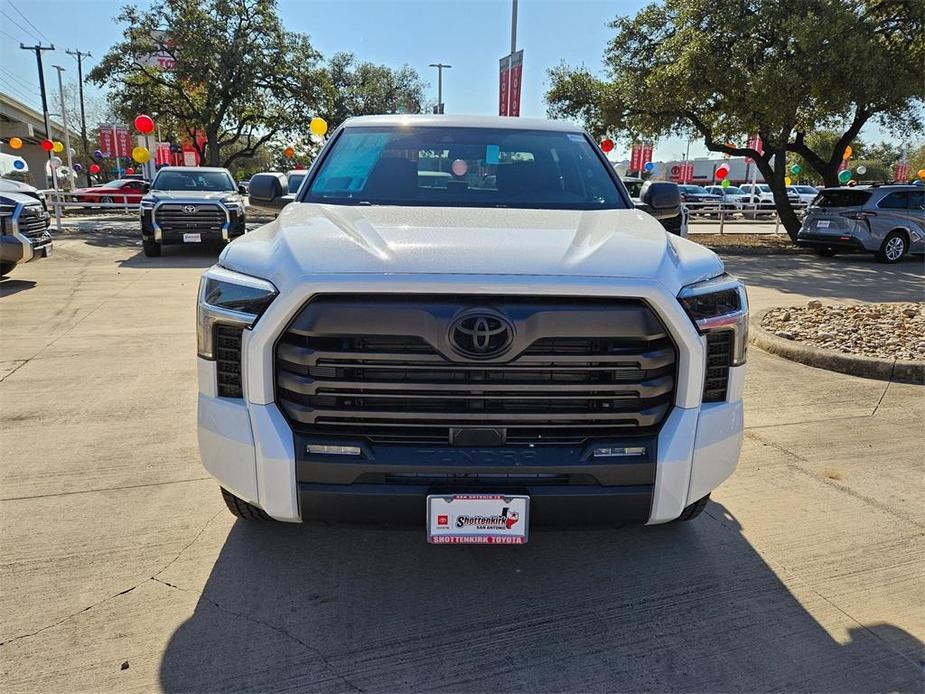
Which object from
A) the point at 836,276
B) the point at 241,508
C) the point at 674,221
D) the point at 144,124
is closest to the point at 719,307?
the point at 241,508

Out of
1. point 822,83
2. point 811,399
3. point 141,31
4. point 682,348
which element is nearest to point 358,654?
point 682,348

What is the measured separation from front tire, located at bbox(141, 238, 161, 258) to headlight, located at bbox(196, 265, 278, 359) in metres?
11.7

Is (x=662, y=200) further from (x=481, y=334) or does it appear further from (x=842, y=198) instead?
(x=842, y=198)

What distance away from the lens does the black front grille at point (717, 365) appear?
2373 mm

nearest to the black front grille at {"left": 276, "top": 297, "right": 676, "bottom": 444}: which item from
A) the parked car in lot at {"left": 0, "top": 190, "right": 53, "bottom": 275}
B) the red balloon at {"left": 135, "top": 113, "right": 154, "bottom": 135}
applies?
the parked car in lot at {"left": 0, "top": 190, "right": 53, "bottom": 275}

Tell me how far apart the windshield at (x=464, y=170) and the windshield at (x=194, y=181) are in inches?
429

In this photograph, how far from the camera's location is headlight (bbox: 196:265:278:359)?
7.41ft

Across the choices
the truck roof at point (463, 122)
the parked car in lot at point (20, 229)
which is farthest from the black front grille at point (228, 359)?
the parked car in lot at point (20, 229)

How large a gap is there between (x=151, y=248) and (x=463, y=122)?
35.5 ft

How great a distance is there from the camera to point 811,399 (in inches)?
199

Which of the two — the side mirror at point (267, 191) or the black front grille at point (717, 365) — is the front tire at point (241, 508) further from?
the side mirror at point (267, 191)

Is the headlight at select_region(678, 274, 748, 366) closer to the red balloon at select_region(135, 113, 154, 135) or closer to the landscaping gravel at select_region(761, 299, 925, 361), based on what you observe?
the landscaping gravel at select_region(761, 299, 925, 361)

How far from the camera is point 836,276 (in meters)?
12.6

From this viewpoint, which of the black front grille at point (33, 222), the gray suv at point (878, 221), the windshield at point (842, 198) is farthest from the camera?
the windshield at point (842, 198)
